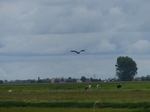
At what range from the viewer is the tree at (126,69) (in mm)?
183125

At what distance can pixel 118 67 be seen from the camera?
187125 millimetres

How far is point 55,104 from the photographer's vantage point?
149 feet

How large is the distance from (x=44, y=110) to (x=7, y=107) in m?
6.69

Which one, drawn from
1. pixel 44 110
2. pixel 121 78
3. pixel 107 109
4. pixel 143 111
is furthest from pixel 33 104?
pixel 121 78

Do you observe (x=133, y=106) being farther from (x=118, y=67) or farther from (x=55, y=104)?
(x=118, y=67)

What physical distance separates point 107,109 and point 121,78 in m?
143

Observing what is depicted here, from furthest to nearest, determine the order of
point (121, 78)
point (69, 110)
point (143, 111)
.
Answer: point (121, 78), point (69, 110), point (143, 111)

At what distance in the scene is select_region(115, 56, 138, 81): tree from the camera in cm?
18312

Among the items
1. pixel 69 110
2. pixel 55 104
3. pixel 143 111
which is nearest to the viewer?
pixel 143 111

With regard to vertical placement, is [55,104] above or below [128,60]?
below

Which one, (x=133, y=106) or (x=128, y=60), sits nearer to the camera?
(x=133, y=106)

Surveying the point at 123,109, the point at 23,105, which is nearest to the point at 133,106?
the point at 123,109

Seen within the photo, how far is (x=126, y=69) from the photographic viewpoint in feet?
605

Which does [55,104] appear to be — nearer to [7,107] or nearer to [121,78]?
[7,107]
